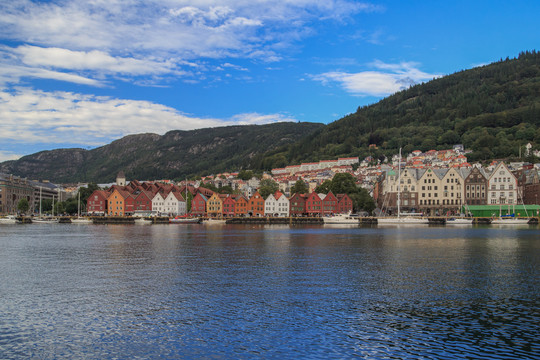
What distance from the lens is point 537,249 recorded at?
43.7 m

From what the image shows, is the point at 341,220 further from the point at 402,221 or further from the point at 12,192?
the point at 12,192

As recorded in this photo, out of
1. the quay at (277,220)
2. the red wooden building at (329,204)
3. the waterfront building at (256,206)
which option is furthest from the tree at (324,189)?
the quay at (277,220)

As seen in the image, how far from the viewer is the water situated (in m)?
16.0

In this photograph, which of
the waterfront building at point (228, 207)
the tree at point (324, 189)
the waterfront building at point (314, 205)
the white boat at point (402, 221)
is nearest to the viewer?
the white boat at point (402, 221)

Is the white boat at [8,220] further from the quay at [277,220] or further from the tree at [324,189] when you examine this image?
the tree at [324,189]

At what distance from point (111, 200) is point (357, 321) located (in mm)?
131989

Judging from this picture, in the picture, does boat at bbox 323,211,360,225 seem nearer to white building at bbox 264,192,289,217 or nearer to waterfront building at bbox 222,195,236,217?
white building at bbox 264,192,289,217

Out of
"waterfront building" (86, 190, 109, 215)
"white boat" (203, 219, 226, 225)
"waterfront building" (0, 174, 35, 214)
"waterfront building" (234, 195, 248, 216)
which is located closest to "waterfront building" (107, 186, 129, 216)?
"waterfront building" (86, 190, 109, 215)

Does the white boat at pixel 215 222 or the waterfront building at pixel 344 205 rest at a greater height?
the waterfront building at pixel 344 205

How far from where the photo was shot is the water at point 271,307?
15953mm

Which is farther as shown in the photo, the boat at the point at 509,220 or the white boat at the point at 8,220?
the white boat at the point at 8,220

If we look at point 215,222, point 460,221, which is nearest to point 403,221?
point 460,221

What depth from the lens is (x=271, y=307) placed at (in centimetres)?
2131

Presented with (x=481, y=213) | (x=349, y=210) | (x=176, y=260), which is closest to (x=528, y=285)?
(x=176, y=260)
